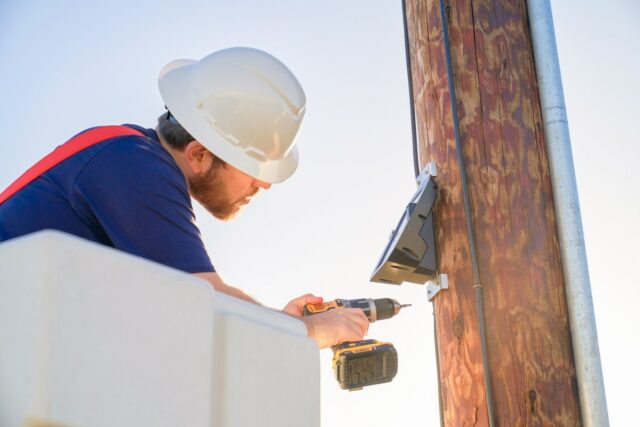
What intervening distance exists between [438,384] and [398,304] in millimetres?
736

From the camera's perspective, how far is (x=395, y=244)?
361cm

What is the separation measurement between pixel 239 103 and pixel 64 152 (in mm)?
983

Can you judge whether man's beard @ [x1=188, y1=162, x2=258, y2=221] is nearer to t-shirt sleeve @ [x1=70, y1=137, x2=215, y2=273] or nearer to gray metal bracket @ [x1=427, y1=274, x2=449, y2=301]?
t-shirt sleeve @ [x1=70, y1=137, x2=215, y2=273]

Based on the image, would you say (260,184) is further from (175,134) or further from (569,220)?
(569,220)

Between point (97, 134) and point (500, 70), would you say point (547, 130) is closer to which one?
point (500, 70)

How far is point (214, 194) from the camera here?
3910mm

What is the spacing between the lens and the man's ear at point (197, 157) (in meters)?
3.75

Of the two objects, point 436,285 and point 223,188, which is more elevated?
point 223,188

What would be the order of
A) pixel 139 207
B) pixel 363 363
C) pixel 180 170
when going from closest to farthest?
1. pixel 139 207
2. pixel 180 170
3. pixel 363 363

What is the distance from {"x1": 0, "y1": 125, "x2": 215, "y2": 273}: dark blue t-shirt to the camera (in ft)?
9.11

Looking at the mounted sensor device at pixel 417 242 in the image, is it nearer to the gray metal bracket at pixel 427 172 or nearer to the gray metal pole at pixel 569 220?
the gray metal bracket at pixel 427 172

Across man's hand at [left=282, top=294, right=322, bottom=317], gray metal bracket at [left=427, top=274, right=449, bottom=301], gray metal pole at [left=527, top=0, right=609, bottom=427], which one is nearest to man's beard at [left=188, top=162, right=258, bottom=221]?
man's hand at [left=282, top=294, right=322, bottom=317]

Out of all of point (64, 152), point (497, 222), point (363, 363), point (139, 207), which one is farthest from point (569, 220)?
point (64, 152)

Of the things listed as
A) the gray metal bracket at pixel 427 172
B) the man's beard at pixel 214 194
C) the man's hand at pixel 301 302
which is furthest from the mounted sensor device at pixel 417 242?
the man's beard at pixel 214 194
